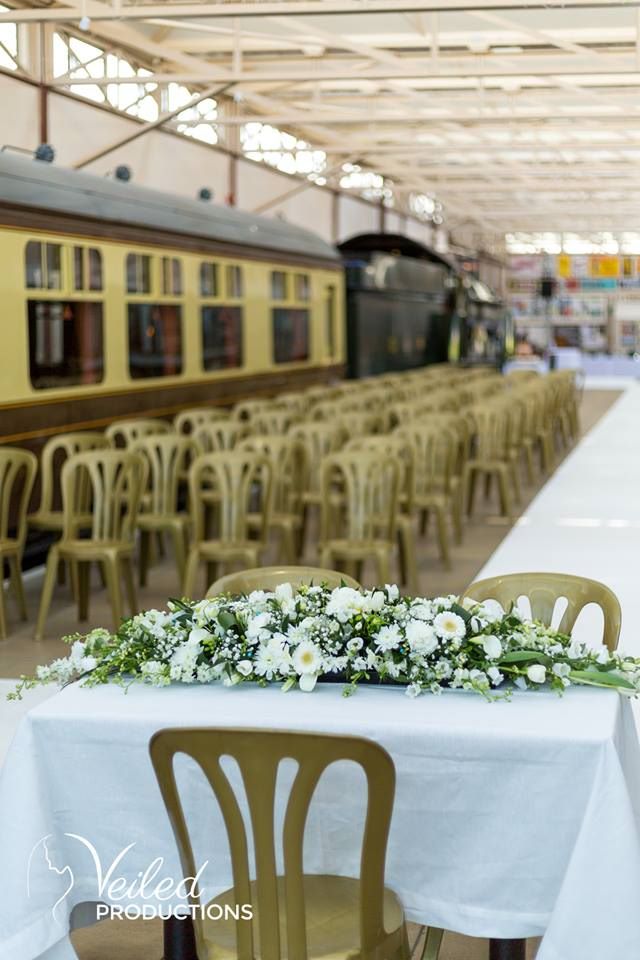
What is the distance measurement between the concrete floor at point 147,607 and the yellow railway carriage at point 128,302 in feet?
4.26

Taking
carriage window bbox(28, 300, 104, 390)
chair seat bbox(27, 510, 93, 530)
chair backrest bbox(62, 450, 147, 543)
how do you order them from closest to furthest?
chair backrest bbox(62, 450, 147, 543) → chair seat bbox(27, 510, 93, 530) → carriage window bbox(28, 300, 104, 390)

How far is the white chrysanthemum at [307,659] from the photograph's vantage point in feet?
11.4

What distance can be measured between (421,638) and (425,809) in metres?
0.43

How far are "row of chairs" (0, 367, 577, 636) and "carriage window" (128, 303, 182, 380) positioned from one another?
582 millimetres

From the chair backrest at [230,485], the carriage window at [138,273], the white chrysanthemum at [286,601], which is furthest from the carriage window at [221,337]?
the white chrysanthemum at [286,601]

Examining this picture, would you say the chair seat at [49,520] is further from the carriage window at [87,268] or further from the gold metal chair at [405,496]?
the carriage window at [87,268]

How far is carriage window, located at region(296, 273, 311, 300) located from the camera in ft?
58.1

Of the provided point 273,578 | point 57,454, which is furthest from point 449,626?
point 57,454

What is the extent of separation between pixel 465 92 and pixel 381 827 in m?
20.2

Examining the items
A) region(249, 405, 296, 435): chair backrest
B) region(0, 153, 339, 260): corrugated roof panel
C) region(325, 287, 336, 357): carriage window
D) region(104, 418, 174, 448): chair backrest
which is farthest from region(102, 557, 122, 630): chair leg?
region(325, 287, 336, 357): carriage window

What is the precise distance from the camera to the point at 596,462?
1669cm

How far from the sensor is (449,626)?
11.5 feet

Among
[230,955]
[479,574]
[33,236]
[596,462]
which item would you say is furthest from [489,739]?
[596,462]

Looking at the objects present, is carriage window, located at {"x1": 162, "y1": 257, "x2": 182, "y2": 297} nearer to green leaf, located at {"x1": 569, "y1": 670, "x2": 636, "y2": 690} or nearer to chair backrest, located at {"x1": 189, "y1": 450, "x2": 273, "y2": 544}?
chair backrest, located at {"x1": 189, "y1": 450, "x2": 273, "y2": 544}
